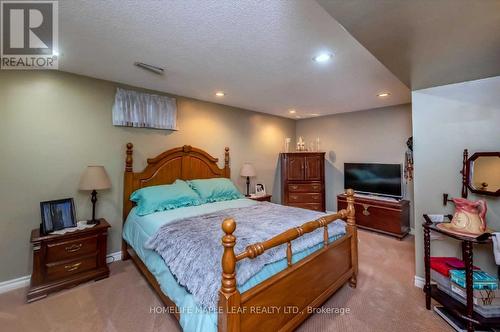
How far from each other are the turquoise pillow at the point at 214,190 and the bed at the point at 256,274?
0.56 ft

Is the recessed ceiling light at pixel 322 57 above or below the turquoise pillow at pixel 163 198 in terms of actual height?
above

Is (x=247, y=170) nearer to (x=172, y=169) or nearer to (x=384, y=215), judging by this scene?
(x=172, y=169)

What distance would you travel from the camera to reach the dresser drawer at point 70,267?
84.1 inches

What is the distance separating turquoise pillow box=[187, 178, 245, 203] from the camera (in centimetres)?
315

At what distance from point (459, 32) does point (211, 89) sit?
2582mm

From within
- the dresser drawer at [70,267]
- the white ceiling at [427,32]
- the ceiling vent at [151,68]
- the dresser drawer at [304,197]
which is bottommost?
the dresser drawer at [70,267]

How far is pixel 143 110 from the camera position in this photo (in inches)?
119

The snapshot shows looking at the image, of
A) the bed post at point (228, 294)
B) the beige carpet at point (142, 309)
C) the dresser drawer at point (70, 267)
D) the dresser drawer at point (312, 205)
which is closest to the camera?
the bed post at point (228, 294)

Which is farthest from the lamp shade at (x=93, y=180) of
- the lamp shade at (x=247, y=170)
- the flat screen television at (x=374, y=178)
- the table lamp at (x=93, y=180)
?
the flat screen television at (x=374, y=178)

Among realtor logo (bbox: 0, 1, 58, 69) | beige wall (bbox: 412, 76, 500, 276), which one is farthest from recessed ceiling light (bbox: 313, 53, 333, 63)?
realtor logo (bbox: 0, 1, 58, 69)

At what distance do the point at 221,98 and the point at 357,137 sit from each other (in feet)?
9.68

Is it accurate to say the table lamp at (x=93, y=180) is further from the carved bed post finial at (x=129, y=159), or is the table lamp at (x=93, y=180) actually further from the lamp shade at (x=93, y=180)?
the carved bed post finial at (x=129, y=159)

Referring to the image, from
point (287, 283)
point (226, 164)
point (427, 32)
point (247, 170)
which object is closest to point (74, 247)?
point (287, 283)

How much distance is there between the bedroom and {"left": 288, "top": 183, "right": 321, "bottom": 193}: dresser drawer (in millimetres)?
1345
